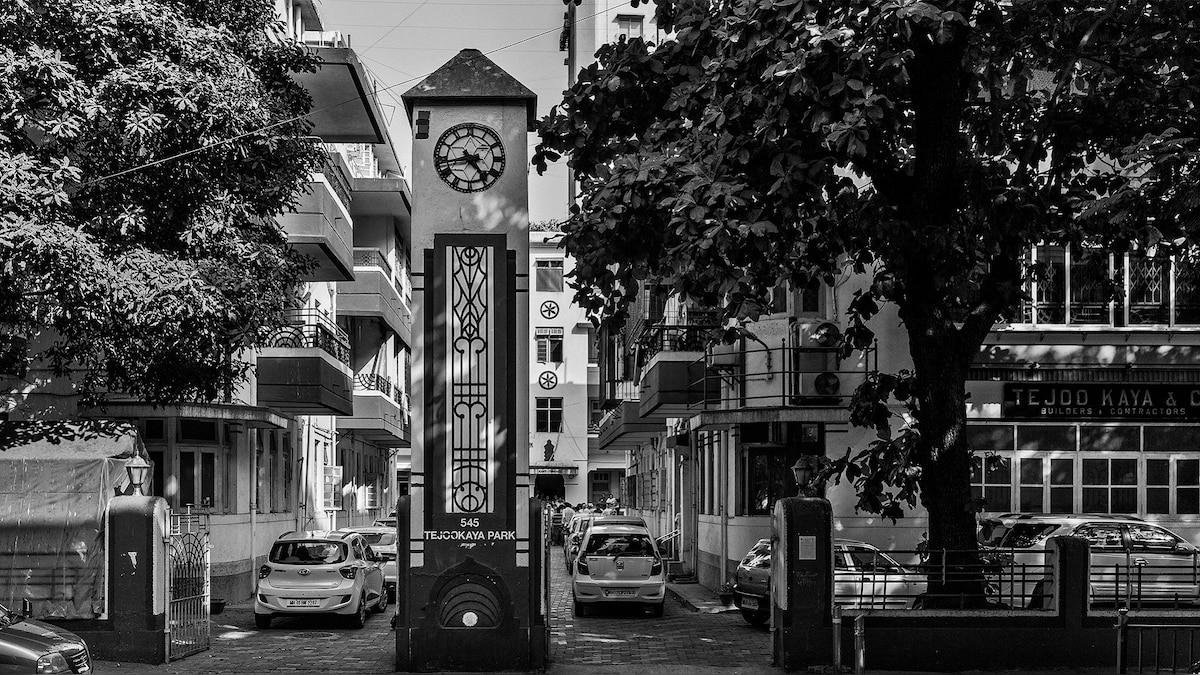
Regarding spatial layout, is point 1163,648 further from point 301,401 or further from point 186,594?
point 301,401

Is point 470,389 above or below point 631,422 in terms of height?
above

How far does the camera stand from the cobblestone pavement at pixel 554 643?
59.6 feet

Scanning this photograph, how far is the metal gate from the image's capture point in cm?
1884

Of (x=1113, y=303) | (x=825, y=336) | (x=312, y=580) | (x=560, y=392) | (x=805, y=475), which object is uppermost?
(x=1113, y=303)

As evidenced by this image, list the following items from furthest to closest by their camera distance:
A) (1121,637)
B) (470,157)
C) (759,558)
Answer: (759,558) < (470,157) < (1121,637)

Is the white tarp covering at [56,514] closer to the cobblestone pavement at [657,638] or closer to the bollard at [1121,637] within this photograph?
the cobblestone pavement at [657,638]

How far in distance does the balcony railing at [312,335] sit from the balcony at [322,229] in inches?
35.1

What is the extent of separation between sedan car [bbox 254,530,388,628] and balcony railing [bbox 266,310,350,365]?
4.45m

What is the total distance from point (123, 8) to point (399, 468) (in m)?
59.2

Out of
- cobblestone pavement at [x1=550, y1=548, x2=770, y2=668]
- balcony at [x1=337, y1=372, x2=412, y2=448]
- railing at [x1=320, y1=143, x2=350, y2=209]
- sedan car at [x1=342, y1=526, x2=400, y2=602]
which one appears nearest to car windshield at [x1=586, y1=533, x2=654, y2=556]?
cobblestone pavement at [x1=550, y1=548, x2=770, y2=668]

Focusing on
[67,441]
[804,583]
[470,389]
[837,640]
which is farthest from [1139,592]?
[67,441]

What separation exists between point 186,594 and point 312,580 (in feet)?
13.8

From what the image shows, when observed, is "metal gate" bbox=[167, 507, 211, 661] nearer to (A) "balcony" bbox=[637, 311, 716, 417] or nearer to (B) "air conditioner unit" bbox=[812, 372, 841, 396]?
(A) "balcony" bbox=[637, 311, 716, 417]

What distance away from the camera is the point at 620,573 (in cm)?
2594
